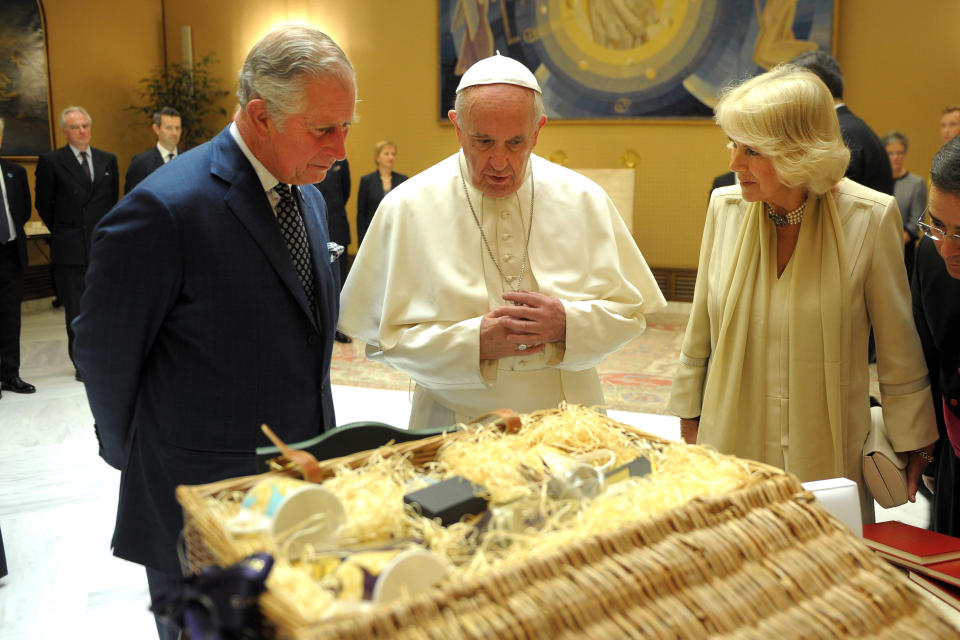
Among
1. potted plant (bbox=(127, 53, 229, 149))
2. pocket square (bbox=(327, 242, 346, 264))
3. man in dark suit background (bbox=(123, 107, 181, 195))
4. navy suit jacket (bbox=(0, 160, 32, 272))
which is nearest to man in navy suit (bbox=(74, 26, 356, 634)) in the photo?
pocket square (bbox=(327, 242, 346, 264))

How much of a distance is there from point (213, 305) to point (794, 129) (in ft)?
4.61

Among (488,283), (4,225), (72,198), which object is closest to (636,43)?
(72,198)

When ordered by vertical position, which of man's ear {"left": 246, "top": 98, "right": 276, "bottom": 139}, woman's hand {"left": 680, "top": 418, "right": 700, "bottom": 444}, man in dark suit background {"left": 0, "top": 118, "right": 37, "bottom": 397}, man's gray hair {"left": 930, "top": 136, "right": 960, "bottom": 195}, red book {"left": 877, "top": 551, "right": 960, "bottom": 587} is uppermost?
man's ear {"left": 246, "top": 98, "right": 276, "bottom": 139}

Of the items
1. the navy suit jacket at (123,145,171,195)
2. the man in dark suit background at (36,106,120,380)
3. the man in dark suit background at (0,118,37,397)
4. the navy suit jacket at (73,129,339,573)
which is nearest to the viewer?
the navy suit jacket at (73,129,339,573)

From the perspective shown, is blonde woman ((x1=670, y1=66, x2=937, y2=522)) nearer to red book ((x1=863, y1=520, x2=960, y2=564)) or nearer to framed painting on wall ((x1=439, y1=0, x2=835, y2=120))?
red book ((x1=863, y1=520, x2=960, y2=564))

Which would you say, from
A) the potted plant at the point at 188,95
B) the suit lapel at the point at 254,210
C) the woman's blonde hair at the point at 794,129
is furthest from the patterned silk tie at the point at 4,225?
the woman's blonde hair at the point at 794,129

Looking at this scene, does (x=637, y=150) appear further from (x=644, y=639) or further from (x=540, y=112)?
(x=644, y=639)

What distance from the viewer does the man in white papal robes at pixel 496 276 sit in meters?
2.11

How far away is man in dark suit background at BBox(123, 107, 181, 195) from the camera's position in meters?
7.53

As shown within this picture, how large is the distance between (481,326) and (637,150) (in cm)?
767

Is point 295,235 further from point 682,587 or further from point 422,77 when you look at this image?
point 422,77

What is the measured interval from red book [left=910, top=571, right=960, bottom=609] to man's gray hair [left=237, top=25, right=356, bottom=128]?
1.49 m

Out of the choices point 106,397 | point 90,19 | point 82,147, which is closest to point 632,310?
point 106,397

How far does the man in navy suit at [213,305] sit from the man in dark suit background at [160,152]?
5931mm
